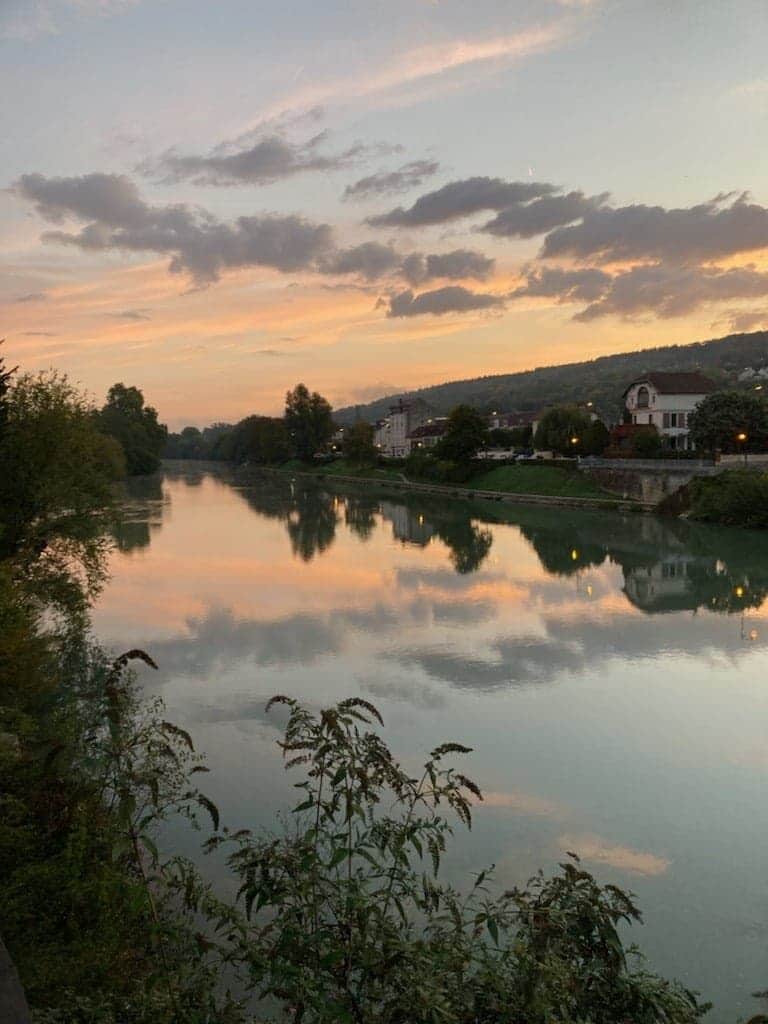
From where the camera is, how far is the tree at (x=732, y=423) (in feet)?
193

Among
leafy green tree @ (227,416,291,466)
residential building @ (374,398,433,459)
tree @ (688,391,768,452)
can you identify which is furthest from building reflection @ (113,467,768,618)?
residential building @ (374,398,433,459)

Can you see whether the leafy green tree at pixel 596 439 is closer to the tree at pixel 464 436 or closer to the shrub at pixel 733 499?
the tree at pixel 464 436

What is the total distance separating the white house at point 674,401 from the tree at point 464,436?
55.5 ft

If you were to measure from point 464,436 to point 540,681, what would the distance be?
6114 cm

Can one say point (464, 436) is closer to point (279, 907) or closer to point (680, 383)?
point (680, 383)

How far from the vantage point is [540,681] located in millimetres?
18312

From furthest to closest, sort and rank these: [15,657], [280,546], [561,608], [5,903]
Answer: [280,546]
[561,608]
[15,657]
[5,903]

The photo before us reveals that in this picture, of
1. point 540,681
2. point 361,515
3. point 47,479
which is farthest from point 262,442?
point 540,681

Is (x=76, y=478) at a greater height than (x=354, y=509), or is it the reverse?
(x=76, y=478)

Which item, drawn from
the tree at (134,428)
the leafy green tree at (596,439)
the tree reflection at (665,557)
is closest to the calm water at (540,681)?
the tree reflection at (665,557)

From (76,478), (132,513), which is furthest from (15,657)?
(132,513)

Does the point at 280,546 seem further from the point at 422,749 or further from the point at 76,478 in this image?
→ the point at 422,749

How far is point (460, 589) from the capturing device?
29859 mm

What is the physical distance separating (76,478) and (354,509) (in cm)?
4119
